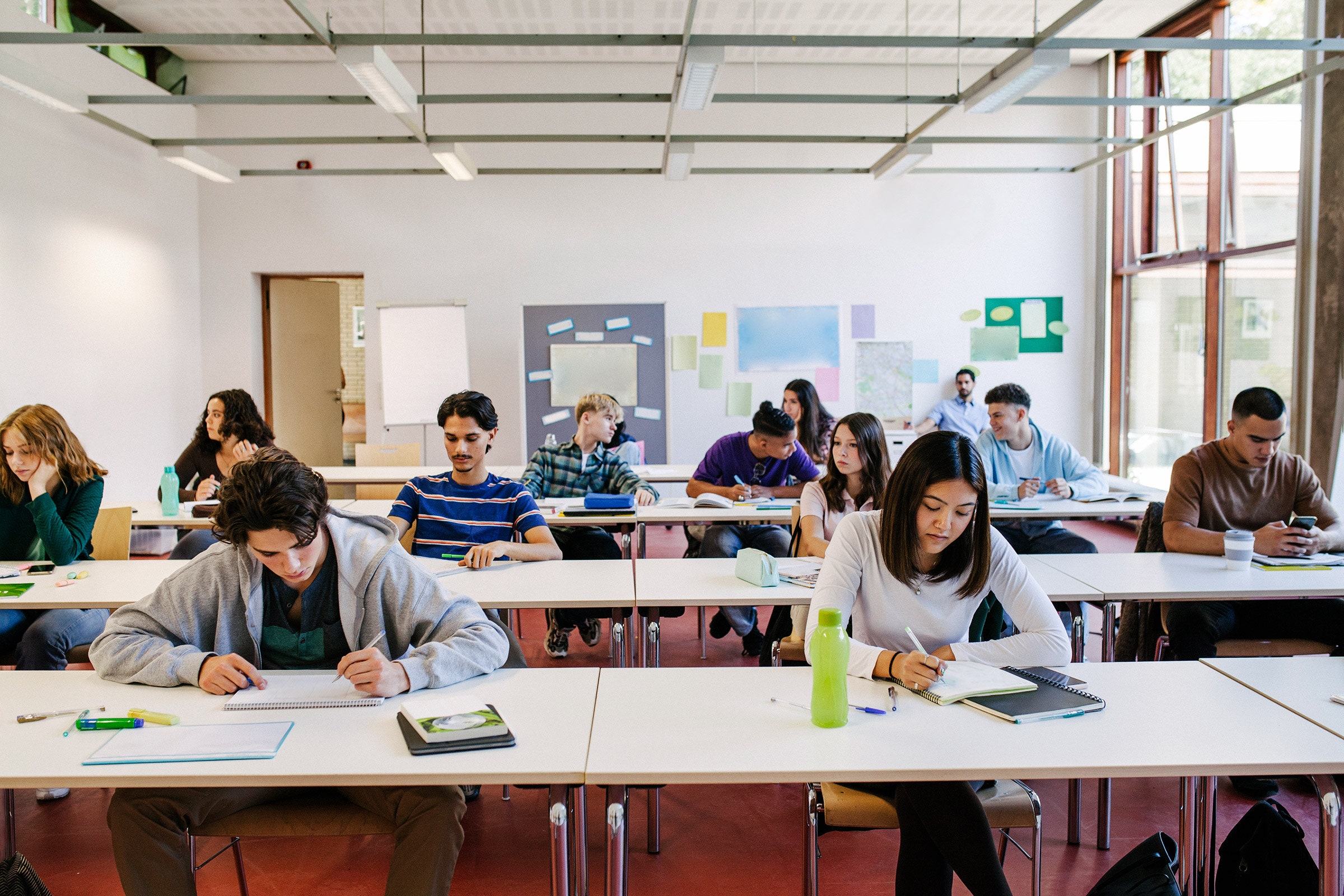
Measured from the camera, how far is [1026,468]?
470 cm

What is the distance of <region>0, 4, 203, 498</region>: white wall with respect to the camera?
18.9 feet

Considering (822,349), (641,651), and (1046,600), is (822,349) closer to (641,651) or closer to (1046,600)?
(641,651)

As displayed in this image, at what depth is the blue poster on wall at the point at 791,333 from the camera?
8.05 metres

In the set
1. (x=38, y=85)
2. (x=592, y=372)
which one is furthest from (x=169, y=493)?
(x=592, y=372)

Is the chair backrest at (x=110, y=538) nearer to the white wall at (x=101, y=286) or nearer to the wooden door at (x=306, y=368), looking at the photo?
the white wall at (x=101, y=286)

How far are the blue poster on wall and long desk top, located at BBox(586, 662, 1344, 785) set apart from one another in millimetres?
6232

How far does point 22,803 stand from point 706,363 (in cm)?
601

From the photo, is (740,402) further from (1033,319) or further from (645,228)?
(1033,319)

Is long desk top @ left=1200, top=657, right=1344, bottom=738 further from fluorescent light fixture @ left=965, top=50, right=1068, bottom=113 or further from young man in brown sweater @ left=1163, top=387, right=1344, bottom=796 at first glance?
fluorescent light fixture @ left=965, top=50, right=1068, bottom=113

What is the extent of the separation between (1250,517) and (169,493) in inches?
175

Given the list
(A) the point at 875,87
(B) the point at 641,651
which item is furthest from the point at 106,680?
(A) the point at 875,87

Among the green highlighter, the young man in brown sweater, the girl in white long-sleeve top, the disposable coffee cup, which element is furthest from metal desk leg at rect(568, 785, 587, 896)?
the disposable coffee cup

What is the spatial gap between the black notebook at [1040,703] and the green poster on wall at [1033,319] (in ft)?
22.2

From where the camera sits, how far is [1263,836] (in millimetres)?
1759
